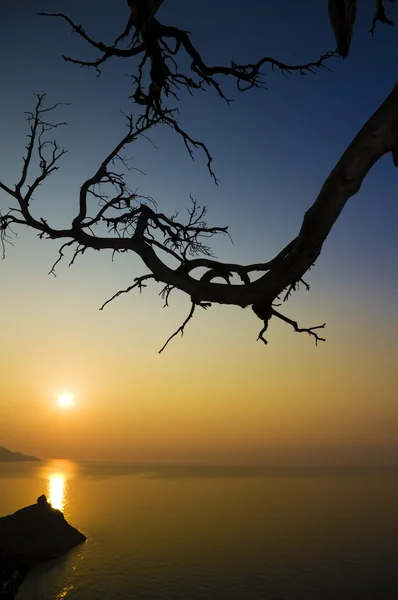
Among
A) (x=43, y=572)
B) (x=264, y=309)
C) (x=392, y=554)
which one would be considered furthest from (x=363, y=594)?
(x=264, y=309)

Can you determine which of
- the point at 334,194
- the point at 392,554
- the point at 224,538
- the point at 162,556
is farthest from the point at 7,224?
the point at 224,538

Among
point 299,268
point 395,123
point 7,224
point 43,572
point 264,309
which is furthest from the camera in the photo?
point 43,572

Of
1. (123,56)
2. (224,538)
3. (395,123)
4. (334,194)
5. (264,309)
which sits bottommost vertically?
(224,538)

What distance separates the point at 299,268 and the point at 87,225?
2.59 meters

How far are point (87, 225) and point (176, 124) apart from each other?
160 cm

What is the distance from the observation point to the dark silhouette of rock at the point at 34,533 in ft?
255

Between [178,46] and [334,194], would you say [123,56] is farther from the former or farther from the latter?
[334,194]

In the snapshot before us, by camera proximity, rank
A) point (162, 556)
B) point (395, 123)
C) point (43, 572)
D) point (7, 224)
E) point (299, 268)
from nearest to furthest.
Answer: point (395, 123) < point (299, 268) < point (7, 224) < point (43, 572) < point (162, 556)

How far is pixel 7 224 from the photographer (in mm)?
5758

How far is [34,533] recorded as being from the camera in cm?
8662

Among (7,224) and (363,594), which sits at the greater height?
(7,224)

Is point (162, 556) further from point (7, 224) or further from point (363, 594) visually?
point (7, 224)

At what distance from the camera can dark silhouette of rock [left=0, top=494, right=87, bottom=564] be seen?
77775 millimetres

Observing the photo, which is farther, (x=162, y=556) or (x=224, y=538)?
(x=224, y=538)
